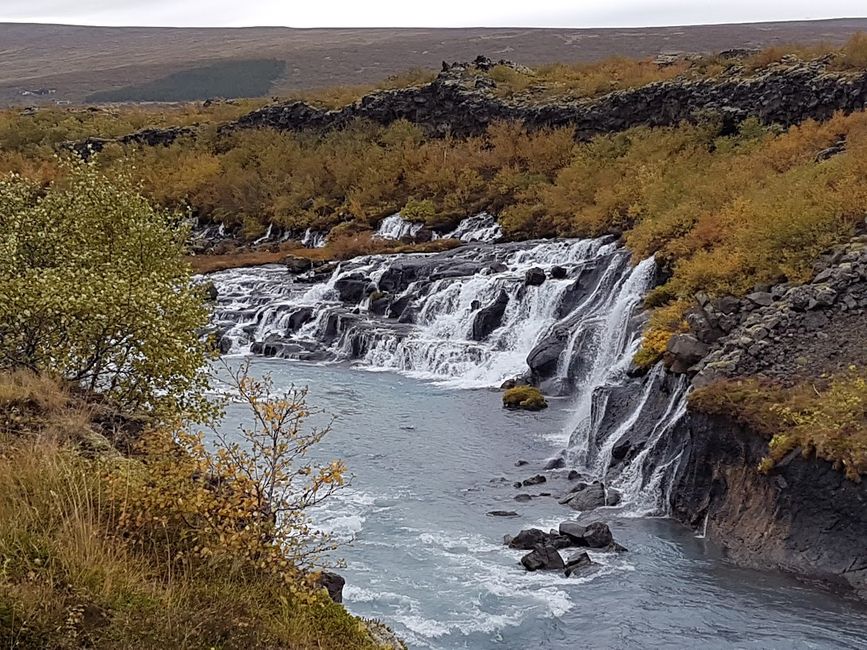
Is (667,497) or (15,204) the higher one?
(15,204)

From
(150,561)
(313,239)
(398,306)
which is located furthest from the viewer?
(313,239)

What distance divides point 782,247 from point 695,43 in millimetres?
114320

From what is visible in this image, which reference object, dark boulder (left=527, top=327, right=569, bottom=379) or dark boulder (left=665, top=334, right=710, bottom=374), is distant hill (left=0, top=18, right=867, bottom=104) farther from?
dark boulder (left=665, top=334, right=710, bottom=374)

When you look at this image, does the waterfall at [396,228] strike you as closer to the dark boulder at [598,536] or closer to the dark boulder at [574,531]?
the dark boulder at [574,531]

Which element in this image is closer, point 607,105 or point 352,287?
point 352,287

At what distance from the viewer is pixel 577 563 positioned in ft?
48.2

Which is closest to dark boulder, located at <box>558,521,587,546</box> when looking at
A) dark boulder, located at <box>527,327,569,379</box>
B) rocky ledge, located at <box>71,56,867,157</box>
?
dark boulder, located at <box>527,327,569,379</box>

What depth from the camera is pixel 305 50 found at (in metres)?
154

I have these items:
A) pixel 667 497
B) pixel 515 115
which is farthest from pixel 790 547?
pixel 515 115

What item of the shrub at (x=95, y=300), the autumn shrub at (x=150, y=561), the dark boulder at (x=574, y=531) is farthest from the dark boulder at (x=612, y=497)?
the autumn shrub at (x=150, y=561)

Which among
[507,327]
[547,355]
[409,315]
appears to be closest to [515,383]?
[547,355]

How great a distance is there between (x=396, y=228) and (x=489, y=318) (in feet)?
57.5

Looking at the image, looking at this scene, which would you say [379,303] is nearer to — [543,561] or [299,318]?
[299,318]

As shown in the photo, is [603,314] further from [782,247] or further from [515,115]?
[515,115]
